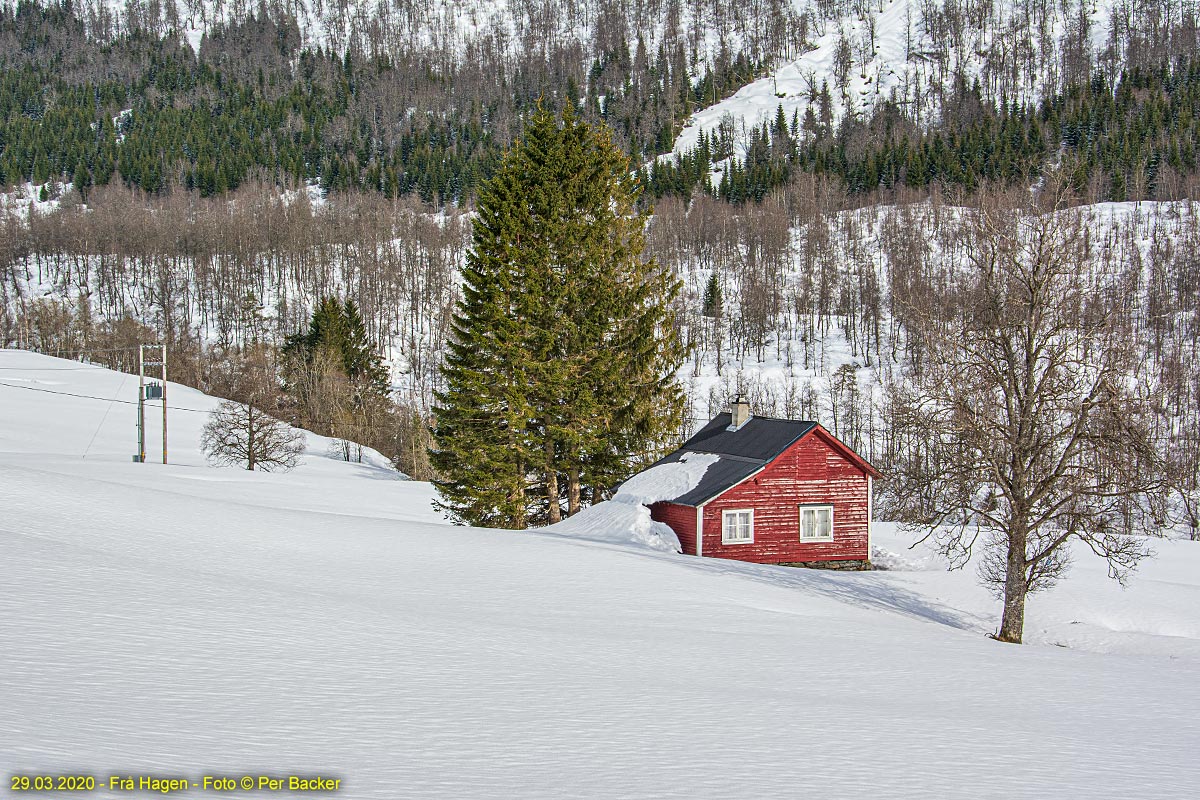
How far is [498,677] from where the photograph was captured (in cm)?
905

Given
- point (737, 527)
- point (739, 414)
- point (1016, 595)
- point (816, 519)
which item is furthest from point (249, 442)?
point (1016, 595)

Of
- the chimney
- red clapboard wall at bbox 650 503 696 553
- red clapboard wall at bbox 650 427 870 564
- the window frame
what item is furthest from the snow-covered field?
the chimney

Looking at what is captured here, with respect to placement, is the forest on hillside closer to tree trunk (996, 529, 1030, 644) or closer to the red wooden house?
the red wooden house

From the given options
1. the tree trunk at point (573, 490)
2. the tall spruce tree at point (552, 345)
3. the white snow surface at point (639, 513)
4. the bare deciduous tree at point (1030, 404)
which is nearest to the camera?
the bare deciduous tree at point (1030, 404)

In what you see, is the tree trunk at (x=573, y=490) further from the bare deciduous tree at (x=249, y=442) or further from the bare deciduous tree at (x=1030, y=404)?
the bare deciduous tree at (x=249, y=442)

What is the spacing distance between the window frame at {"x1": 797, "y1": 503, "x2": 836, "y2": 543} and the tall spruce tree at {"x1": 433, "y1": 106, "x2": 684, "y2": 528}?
5.21m

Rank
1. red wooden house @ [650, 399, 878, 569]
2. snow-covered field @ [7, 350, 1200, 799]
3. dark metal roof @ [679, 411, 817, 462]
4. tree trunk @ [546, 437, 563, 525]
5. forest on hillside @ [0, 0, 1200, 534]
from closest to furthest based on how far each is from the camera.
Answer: snow-covered field @ [7, 350, 1200, 799] < red wooden house @ [650, 399, 878, 569] < tree trunk @ [546, 437, 563, 525] < dark metal roof @ [679, 411, 817, 462] < forest on hillside @ [0, 0, 1200, 534]

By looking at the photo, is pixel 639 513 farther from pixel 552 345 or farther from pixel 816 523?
pixel 816 523

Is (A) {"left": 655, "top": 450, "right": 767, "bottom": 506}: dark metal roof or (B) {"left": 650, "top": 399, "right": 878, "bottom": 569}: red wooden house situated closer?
(A) {"left": 655, "top": 450, "right": 767, "bottom": 506}: dark metal roof

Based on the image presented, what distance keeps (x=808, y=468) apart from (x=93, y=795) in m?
28.2

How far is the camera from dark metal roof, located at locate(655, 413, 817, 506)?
30.3 m

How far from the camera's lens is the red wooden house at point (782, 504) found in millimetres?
30125

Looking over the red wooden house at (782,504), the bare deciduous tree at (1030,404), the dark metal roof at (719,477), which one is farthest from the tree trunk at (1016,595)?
the dark metal roof at (719,477)

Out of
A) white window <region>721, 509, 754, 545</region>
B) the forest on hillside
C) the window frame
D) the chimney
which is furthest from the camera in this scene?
the forest on hillside
